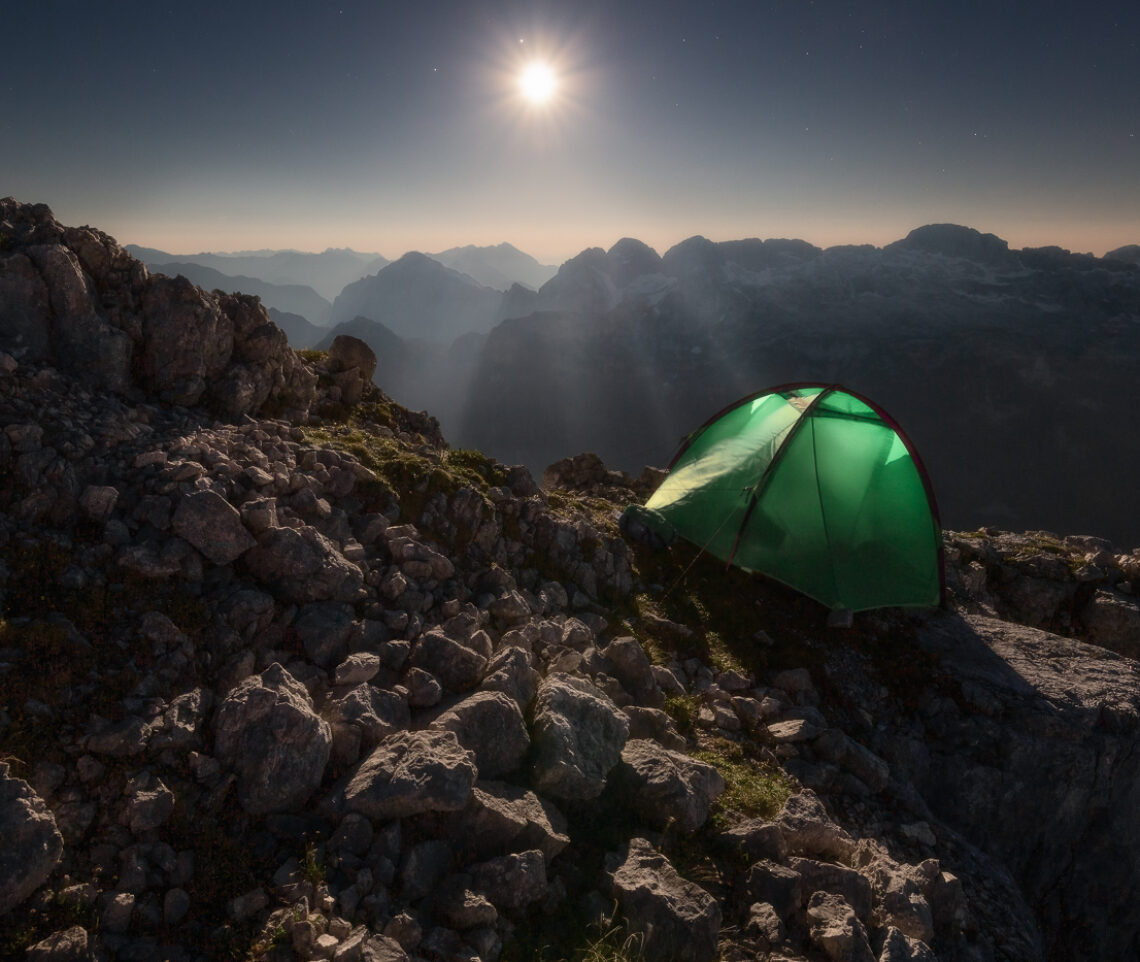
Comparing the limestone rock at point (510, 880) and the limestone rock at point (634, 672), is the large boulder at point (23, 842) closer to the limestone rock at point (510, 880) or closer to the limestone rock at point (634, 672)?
the limestone rock at point (510, 880)

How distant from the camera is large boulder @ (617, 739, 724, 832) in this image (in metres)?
6.02

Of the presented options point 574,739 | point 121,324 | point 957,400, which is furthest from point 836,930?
point 957,400

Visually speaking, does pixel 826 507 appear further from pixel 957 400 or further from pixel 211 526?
pixel 957 400

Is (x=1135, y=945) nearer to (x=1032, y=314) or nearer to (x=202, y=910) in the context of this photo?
(x=202, y=910)

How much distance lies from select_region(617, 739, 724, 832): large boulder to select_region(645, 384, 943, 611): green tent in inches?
267

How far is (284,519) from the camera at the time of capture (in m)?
7.44

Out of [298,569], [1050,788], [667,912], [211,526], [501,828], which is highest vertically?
[211,526]

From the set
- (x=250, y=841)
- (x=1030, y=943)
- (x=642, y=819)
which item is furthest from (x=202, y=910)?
(x=1030, y=943)

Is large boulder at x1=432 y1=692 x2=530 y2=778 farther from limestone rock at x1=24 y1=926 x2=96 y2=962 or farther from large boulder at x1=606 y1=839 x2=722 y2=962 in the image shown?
limestone rock at x1=24 y1=926 x2=96 y2=962

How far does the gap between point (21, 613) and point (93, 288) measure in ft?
18.1

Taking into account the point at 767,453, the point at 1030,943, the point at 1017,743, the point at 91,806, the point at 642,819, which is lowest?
the point at 1030,943

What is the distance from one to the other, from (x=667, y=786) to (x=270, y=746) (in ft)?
12.7

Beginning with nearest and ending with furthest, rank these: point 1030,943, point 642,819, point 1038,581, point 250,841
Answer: point 250,841 → point 642,819 → point 1030,943 → point 1038,581

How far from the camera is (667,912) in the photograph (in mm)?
4941
